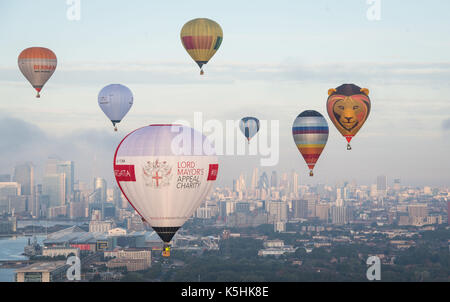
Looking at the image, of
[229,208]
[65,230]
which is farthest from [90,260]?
[229,208]

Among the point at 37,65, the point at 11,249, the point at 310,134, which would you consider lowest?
the point at 11,249

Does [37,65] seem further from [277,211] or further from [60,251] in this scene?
[277,211]

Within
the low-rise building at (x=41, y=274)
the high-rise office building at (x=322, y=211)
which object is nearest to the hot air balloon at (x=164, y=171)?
the low-rise building at (x=41, y=274)

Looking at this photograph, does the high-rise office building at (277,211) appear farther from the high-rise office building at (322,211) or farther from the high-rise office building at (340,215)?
the high-rise office building at (340,215)

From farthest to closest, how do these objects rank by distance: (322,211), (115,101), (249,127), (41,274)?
1. (322,211)
2. (41,274)
3. (249,127)
4. (115,101)

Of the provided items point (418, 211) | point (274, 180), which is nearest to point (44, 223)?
point (274, 180)

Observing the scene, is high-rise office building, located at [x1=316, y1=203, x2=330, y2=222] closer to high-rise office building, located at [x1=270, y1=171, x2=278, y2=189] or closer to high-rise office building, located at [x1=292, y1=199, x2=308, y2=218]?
high-rise office building, located at [x1=292, y1=199, x2=308, y2=218]
